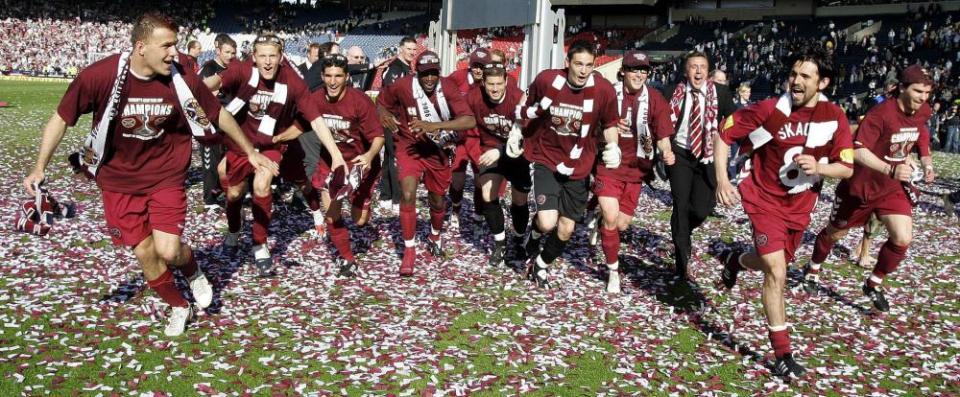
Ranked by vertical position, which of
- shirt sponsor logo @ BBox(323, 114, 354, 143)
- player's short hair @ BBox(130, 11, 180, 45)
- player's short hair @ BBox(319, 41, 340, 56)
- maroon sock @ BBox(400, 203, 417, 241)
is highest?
player's short hair @ BBox(319, 41, 340, 56)

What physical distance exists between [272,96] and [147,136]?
85.3 inches

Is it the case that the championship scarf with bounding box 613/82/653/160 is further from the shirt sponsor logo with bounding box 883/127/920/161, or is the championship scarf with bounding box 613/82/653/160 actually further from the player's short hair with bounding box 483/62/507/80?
the shirt sponsor logo with bounding box 883/127/920/161

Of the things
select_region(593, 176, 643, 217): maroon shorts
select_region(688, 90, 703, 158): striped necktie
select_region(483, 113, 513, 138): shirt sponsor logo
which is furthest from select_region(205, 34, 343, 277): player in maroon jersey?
select_region(688, 90, 703, 158): striped necktie

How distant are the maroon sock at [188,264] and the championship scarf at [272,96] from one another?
1.98 metres

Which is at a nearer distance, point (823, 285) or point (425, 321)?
point (425, 321)

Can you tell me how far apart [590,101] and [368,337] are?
119 inches

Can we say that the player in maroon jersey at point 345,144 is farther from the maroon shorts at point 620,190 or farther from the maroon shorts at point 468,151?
the maroon shorts at point 620,190

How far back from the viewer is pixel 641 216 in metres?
11.2

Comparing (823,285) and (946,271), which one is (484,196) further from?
(946,271)

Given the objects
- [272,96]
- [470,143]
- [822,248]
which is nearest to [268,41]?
[272,96]

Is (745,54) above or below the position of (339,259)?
above

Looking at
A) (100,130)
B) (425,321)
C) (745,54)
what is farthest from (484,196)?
(745,54)

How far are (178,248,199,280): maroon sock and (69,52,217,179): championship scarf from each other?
87 centimetres

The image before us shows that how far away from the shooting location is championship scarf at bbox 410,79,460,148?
7793 mm
